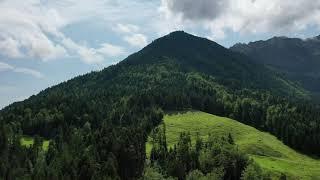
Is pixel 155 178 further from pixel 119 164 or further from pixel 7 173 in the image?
pixel 7 173

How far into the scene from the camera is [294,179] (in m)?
Result: 197

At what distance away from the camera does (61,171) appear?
→ 171000 millimetres

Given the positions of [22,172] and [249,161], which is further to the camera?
[249,161]

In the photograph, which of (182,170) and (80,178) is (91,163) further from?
(182,170)

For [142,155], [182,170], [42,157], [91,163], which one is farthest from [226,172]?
[42,157]

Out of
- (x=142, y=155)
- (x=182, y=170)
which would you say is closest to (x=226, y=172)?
(x=182, y=170)

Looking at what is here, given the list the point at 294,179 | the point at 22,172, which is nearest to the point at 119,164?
the point at 22,172

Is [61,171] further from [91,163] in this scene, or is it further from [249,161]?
[249,161]

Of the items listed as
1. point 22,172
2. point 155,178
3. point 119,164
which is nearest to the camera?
point 155,178

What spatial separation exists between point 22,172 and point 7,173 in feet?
30.2

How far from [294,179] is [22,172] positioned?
343 ft

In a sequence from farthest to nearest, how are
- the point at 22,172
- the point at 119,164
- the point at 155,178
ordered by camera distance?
the point at 119,164 < the point at 22,172 < the point at 155,178

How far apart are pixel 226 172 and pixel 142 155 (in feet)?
112

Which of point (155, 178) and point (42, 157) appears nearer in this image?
point (155, 178)
